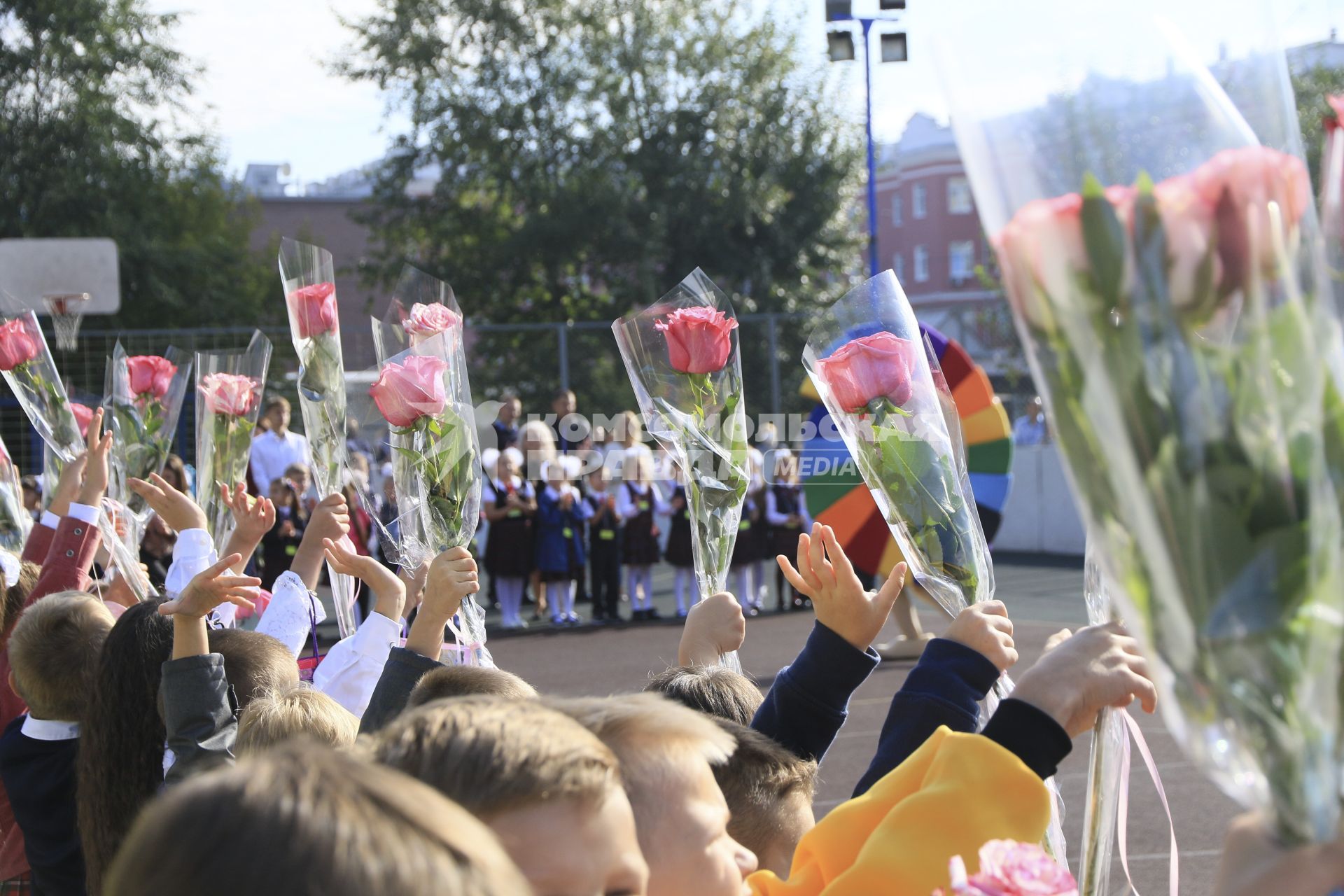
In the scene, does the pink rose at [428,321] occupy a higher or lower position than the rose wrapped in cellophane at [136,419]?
higher

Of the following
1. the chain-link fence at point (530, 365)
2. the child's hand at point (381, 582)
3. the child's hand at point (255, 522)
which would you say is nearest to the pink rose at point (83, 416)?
the child's hand at point (255, 522)

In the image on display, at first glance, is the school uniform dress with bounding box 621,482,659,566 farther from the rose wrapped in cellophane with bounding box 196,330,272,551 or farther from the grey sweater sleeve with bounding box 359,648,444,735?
the grey sweater sleeve with bounding box 359,648,444,735

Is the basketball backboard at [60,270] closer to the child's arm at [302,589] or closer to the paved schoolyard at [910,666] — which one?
the paved schoolyard at [910,666]

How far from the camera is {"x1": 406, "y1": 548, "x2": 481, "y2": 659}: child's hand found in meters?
2.59

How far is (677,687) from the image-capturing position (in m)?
2.30

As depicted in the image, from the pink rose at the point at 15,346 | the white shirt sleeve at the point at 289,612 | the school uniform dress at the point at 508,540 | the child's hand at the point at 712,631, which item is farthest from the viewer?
the school uniform dress at the point at 508,540

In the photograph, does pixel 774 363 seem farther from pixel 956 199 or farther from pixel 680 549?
pixel 956 199

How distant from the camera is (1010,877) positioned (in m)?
1.14

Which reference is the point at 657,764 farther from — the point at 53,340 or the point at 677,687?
the point at 53,340

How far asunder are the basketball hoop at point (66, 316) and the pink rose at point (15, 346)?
4799 millimetres

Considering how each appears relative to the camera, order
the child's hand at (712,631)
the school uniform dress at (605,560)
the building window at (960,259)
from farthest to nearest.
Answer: the building window at (960,259) → the school uniform dress at (605,560) → the child's hand at (712,631)

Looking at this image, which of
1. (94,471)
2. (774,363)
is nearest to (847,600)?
(94,471)

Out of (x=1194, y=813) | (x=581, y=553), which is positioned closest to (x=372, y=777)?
(x=1194, y=813)

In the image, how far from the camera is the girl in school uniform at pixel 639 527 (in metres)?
12.4
